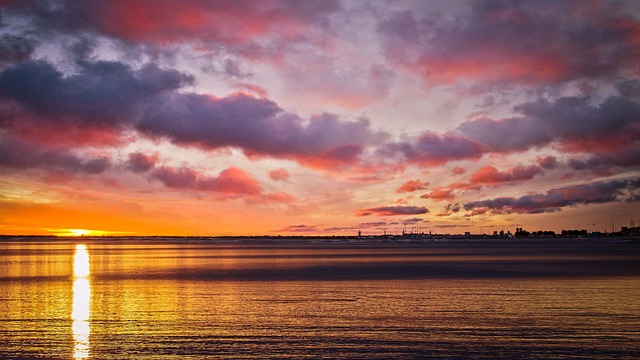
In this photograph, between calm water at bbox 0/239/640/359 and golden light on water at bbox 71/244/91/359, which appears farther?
golden light on water at bbox 71/244/91/359

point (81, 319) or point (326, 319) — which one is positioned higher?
point (81, 319)

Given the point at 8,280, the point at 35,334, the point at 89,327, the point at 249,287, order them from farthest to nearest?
the point at 8,280
the point at 249,287
the point at 89,327
the point at 35,334

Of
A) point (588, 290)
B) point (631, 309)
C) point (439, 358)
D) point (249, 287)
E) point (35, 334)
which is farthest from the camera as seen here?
point (249, 287)

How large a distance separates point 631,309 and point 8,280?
58918mm

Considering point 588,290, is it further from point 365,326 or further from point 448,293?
point 365,326

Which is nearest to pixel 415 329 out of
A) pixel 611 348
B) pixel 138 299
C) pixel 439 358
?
pixel 439 358

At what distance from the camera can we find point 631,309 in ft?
115

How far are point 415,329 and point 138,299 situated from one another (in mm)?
22980

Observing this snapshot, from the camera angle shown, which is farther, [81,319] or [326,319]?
[81,319]

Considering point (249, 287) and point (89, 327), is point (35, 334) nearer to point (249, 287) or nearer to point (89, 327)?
point (89, 327)

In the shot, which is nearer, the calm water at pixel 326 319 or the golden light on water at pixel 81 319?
the calm water at pixel 326 319

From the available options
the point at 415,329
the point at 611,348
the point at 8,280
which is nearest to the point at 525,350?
the point at 611,348

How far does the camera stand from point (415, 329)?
29.2m

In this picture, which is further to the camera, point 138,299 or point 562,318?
point 138,299
